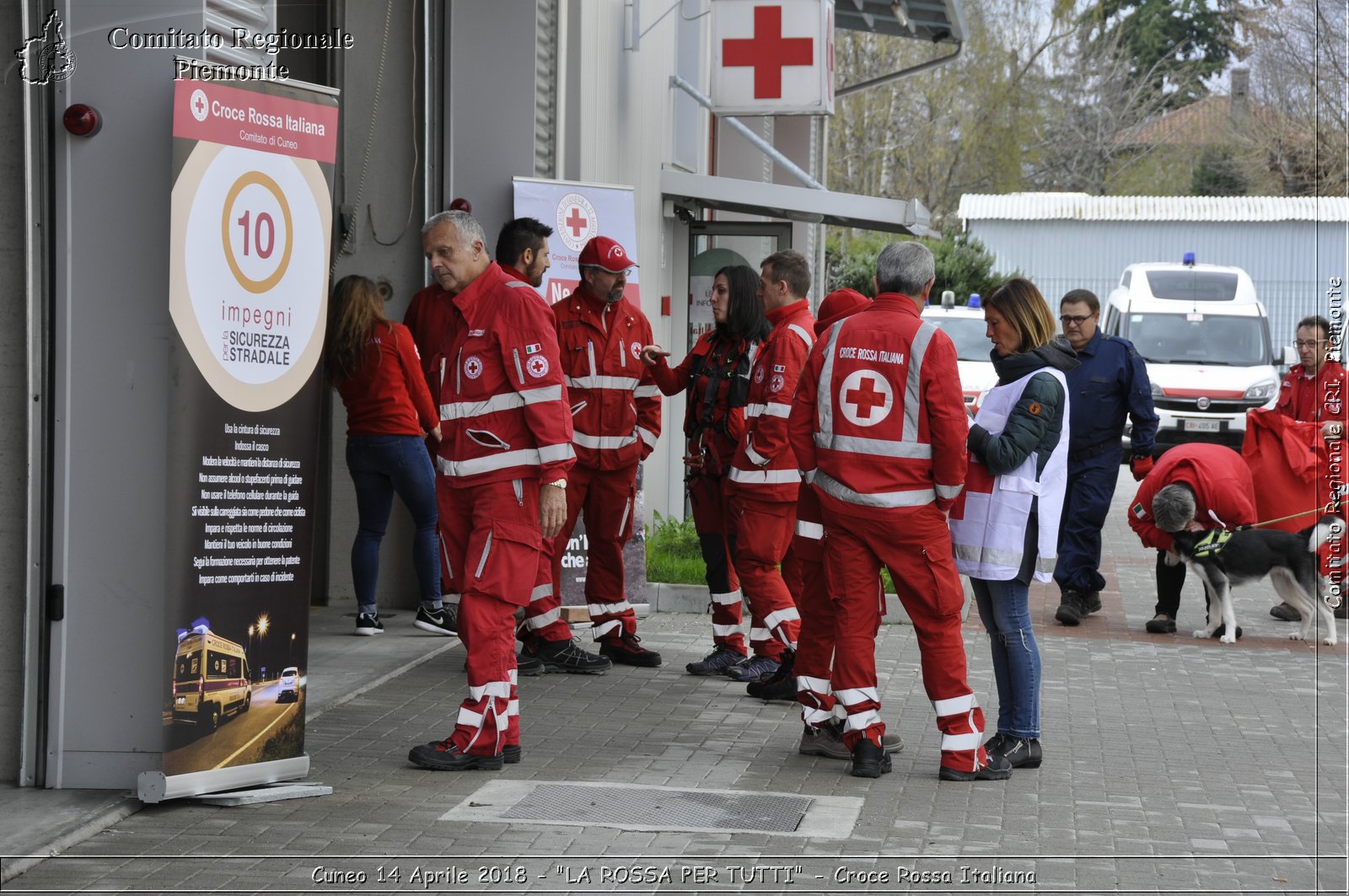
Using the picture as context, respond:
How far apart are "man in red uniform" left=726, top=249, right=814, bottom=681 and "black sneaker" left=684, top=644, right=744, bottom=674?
0.46 m

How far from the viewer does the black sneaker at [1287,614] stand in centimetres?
1094

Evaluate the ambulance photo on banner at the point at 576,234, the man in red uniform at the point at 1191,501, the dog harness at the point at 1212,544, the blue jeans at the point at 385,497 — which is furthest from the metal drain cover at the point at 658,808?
the man in red uniform at the point at 1191,501

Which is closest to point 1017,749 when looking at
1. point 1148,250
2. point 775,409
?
point 775,409

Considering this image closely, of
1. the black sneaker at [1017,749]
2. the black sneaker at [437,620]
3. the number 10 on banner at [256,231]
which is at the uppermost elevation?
the number 10 on banner at [256,231]

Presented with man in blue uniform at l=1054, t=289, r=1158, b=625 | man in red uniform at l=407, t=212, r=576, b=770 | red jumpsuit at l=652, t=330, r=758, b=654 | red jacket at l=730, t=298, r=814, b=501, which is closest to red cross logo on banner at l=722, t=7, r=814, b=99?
man in blue uniform at l=1054, t=289, r=1158, b=625

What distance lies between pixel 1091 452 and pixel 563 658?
4.15 m

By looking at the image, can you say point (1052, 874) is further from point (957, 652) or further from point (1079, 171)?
point (1079, 171)

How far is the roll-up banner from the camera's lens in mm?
5562

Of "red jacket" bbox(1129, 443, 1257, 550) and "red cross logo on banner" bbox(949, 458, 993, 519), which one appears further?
"red jacket" bbox(1129, 443, 1257, 550)

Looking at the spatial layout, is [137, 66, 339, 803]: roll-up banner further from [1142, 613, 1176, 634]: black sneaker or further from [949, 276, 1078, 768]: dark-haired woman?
[1142, 613, 1176, 634]: black sneaker

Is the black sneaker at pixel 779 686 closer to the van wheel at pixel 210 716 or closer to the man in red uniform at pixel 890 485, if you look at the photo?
the man in red uniform at pixel 890 485

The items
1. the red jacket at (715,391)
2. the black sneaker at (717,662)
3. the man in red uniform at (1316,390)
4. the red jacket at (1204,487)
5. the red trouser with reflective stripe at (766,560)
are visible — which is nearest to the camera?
the red trouser with reflective stripe at (766,560)

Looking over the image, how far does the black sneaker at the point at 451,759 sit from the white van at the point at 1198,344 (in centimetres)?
1710

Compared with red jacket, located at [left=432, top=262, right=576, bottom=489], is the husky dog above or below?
below
